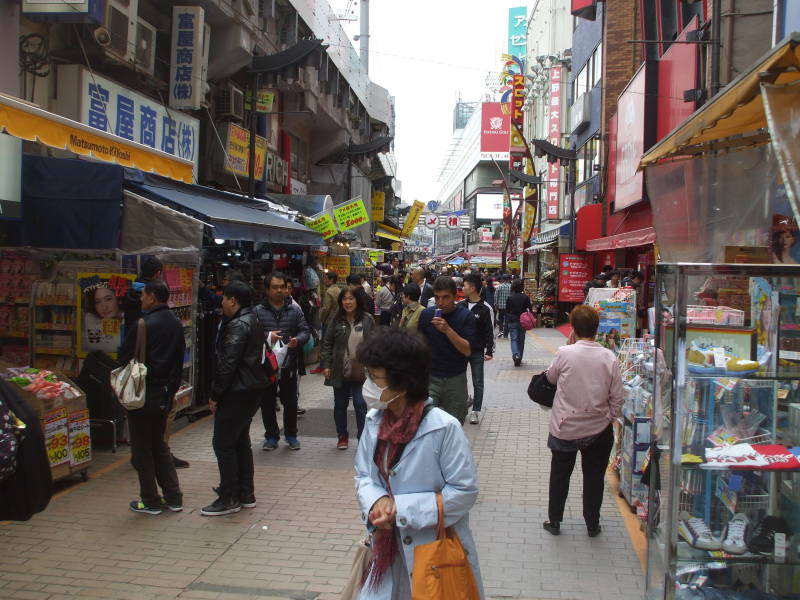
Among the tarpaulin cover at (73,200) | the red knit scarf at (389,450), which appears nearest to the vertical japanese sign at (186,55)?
the tarpaulin cover at (73,200)

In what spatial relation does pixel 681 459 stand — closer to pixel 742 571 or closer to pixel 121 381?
pixel 742 571

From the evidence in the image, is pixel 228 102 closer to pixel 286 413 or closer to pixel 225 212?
pixel 225 212

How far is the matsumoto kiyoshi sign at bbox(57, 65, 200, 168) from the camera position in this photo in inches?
367

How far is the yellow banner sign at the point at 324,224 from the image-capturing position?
45.8ft

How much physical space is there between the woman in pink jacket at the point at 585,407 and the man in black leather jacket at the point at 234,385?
7.39 feet

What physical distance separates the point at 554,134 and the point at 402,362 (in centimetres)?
2983

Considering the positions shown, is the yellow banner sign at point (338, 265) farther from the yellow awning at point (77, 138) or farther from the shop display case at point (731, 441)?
the shop display case at point (731, 441)

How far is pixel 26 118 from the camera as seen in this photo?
5.66 metres

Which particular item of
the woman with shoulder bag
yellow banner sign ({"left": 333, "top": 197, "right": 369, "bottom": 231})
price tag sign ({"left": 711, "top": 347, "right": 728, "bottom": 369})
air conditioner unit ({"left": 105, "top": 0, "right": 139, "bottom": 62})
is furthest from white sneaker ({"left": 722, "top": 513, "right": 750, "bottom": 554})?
yellow banner sign ({"left": 333, "top": 197, "right": 369, "bottom": 231})

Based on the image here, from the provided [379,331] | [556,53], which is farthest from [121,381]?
[556,53]

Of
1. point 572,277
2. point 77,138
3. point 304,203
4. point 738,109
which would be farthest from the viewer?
point 572,277

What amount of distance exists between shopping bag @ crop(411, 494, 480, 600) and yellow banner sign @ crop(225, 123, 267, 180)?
12416 millimetres

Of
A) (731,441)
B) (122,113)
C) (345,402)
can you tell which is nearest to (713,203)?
(731,441)

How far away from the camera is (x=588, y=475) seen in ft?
A: 16.6
